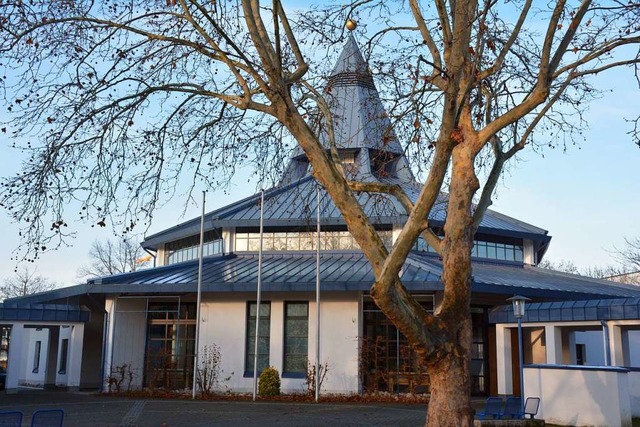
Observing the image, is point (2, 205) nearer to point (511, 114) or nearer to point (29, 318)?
point (511, 114)

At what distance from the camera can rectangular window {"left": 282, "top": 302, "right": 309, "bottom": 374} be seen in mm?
24953

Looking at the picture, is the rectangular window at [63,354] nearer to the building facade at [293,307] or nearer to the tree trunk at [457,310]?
the building facade at [293,307]

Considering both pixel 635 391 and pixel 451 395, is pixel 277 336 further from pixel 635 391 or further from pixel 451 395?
pixel 451 395

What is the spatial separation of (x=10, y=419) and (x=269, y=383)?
1376 cm

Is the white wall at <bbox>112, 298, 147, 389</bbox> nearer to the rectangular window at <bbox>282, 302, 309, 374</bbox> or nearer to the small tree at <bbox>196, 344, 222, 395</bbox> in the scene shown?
the small tree at <bbox>196, 344, 222, 395</bbox>

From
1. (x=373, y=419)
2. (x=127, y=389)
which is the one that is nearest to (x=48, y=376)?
(x=127, y=389)

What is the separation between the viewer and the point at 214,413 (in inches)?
730

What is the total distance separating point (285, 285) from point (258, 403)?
3.99 m

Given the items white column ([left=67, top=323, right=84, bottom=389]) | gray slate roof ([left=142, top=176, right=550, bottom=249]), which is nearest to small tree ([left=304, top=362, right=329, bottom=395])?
gray slate roof ([left=142, top=176, right=550, bottom=249])

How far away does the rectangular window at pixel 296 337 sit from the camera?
25.0 metres

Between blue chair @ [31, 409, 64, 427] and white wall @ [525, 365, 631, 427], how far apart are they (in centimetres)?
1076

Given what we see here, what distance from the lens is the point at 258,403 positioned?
70.5 feet

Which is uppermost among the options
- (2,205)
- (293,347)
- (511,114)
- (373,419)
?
(511,114)

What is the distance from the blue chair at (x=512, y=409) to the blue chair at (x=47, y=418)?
9107 mm
